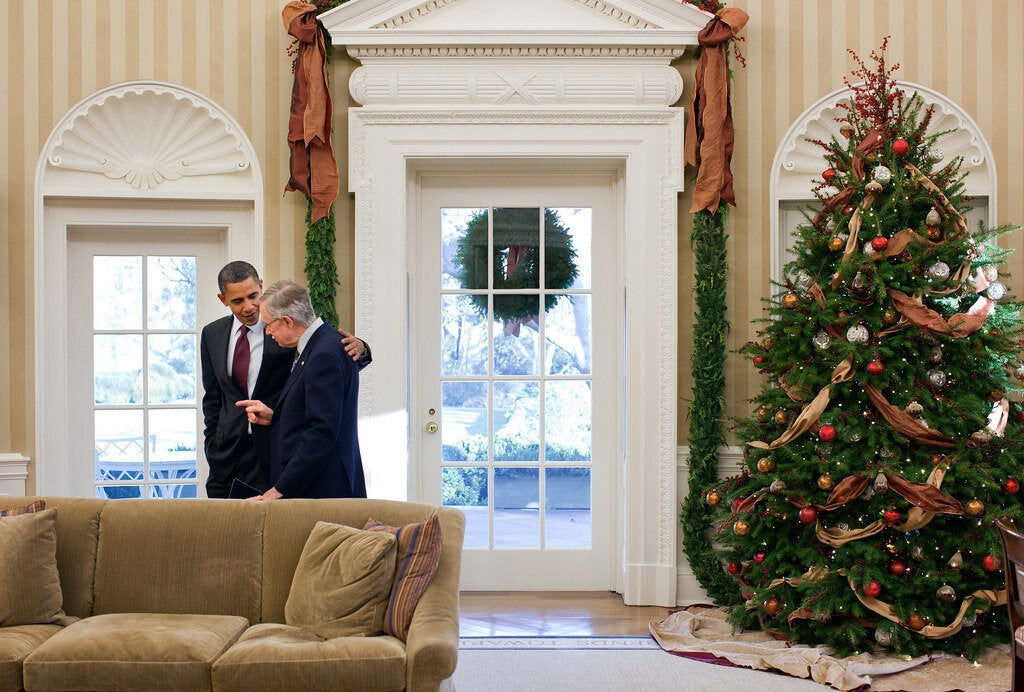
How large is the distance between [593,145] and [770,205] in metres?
0.95

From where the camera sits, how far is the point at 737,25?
4.45 m

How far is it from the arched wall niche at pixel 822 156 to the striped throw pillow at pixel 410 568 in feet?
8.14

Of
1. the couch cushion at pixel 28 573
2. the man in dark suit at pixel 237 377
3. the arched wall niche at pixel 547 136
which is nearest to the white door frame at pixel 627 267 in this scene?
the arched wall niche at pixel 547 136

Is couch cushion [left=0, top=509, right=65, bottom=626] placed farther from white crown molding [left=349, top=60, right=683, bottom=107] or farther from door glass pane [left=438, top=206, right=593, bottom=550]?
white crown molding [left=349, top=60, right=683, bottom=107]

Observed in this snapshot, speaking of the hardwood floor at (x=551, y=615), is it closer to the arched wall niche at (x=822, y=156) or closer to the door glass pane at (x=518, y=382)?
the door glass pane at (x=518, y=382)

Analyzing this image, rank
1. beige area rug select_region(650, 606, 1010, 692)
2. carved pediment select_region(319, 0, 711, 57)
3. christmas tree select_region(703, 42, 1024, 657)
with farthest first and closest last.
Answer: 1. carved pediment select_region(319, 0, 711, 57)
2. christmas tree select_region(703, 42, 1024, 657)
3. beige area rug select_region(650, 606, 1010, 692)

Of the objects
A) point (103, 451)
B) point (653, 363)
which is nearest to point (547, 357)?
point (653, 363)

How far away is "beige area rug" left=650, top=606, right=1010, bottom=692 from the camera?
136 inches

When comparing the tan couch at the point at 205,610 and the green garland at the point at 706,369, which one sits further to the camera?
the green garland at the point at 706,369

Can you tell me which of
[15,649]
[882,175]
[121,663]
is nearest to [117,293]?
[15,649]

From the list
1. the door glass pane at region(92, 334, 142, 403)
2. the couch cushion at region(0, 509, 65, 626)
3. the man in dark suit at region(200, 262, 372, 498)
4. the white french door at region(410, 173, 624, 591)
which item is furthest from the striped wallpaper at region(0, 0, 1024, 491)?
A: the couch cushion at region(0, 509, 65, 626)

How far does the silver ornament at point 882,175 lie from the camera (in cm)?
383

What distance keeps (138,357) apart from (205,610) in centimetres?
212

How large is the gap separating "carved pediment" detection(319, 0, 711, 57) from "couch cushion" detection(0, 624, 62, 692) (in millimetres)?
2952
